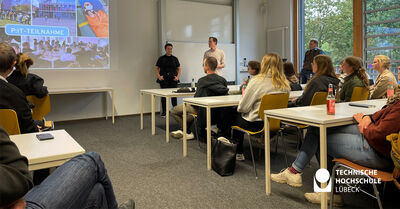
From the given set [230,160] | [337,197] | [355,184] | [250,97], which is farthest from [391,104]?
[230,160]

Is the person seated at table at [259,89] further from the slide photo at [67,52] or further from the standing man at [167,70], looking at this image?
the slide photo at [67,52]

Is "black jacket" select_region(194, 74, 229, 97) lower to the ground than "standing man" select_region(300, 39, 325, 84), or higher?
lower

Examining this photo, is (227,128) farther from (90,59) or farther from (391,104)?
(90,59)

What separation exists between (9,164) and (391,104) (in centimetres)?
179

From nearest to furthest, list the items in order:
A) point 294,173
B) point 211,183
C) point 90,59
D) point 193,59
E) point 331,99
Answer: point 331,99 → point 294,173 → point 211,183 → point 90,59 → point 193,59

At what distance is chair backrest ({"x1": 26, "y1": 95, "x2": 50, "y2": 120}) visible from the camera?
11.4 ft

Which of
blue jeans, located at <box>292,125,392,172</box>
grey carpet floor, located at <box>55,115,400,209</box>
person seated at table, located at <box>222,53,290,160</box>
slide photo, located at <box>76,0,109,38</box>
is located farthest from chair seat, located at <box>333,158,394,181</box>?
slide photo, located at <box>76,0,109,38</box>

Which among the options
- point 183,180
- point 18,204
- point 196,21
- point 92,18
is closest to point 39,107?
point 183,180

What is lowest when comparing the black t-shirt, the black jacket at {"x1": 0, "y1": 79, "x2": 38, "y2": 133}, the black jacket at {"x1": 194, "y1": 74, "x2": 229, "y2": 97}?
the black jacket at {"x1": 0, "y1": 79, "x2": 38, "y2": 133}

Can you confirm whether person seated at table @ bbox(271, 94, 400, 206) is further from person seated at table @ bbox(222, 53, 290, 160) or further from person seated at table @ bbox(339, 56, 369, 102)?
person seated at table @ bbox(339, 56, 369, 102)

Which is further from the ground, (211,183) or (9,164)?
(9,164)

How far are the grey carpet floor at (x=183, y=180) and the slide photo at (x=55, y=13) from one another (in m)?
2.46

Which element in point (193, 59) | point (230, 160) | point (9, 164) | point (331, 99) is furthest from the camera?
point (193, 59)

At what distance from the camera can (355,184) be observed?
231 cm
